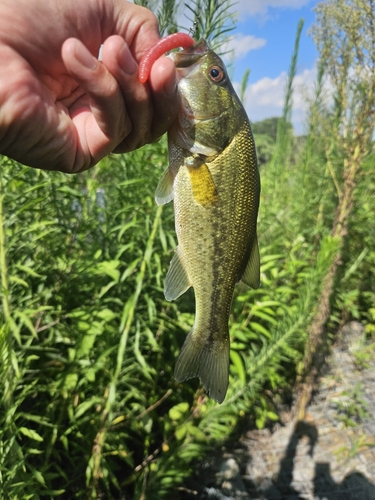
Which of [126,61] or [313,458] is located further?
[313,458]

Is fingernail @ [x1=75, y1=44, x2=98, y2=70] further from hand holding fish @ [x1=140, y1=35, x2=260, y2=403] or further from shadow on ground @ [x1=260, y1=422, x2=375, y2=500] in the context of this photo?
shadow on ground @ [x1=260, y1=422, x2=375, y2=500]

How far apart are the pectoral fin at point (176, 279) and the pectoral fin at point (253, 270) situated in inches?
9.5

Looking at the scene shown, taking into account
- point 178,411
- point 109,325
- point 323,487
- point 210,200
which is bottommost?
point 323,487

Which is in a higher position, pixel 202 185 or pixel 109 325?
pixel 202 185

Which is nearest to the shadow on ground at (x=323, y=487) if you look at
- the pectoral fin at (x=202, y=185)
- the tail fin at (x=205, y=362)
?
the tail fin at (x=205, y=362)

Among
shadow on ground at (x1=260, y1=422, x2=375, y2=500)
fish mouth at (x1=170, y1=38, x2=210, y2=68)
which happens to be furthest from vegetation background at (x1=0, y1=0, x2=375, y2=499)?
fish mouth at (x1=170, y1=38, x2=210, y2=68)

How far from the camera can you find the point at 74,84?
1608 millimetres

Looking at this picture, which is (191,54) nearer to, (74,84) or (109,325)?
(74,84)

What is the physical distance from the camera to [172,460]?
266cm

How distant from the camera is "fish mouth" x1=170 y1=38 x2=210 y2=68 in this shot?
141cm

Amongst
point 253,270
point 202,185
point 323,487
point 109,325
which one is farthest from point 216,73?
point 323,487

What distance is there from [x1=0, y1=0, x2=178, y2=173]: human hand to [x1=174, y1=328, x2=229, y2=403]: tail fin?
33.5 inches

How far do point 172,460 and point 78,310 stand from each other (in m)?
1.18

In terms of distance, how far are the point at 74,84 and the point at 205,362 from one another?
124cm
